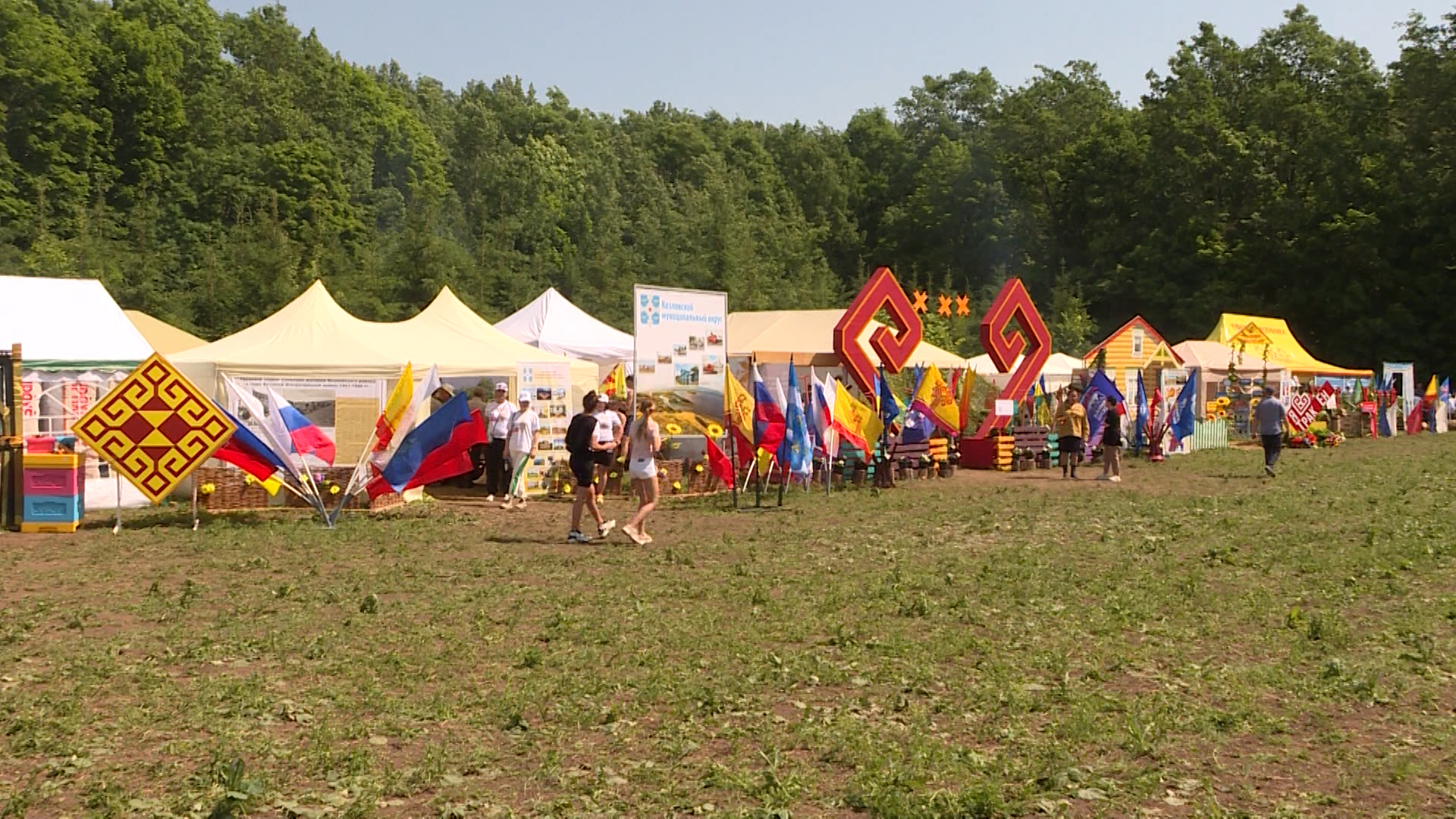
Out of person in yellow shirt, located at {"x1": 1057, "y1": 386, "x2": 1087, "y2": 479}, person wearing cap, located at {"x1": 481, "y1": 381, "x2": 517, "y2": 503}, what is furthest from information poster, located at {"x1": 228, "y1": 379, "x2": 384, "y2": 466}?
person in yellow shirt, located at {"x1": 1057, "y1": 386, "x2": 1087, "y2": 479}

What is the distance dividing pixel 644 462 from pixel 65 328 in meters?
8.89

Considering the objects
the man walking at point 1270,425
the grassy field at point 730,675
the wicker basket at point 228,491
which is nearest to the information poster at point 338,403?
the wicker basket at point 228,491

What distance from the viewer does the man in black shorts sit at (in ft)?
41.5

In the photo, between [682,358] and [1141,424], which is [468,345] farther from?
[1141,424]

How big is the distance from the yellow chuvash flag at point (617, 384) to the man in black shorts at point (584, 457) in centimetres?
720

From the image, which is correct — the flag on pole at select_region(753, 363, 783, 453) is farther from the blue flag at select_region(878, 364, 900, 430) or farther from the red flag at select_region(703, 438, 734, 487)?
the blue flag at select_region(878, 364, 900, 430)

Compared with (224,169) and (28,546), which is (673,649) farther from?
(224,169)

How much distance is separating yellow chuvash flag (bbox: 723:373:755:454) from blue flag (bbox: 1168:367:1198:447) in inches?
514

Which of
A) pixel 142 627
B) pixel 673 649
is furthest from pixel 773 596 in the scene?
pixel 142 627

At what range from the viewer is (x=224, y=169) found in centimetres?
5231

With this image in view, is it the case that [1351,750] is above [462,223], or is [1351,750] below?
below

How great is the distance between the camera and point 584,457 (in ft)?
41.5

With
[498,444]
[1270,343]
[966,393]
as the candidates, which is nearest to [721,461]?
[498,444]

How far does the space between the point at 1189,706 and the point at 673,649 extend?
308cm
